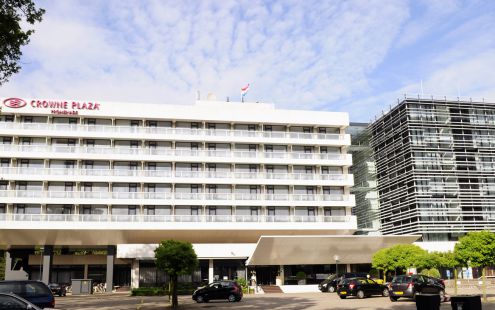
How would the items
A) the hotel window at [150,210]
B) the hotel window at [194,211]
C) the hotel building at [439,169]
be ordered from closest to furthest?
1. the hotel window at [150,210]
2. the hotel window at [194,211]
3. the hotel building at [439,169]

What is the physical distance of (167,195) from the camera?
5709cm

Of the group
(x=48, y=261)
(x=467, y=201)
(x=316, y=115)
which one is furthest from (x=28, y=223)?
(x=467, y=201)

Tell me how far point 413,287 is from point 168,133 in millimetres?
35308

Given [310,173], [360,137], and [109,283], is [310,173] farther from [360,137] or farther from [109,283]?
[109,283]

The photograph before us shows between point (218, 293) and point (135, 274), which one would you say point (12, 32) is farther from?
point (135, 274)

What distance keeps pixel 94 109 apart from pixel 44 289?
39.6 metres

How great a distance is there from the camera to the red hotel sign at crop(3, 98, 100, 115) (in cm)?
5550

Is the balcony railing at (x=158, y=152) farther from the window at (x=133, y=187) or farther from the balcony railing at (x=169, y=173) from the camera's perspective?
the window at (x=133, y=187)

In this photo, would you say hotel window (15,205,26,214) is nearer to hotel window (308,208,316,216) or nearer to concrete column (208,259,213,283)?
concrete column (208,259,213,283)

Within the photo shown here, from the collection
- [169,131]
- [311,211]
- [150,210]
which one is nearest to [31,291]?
[150,210]

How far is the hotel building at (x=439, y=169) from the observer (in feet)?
212

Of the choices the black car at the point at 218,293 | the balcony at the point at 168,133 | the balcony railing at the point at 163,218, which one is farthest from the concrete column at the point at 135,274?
the black car at the point at 218,293

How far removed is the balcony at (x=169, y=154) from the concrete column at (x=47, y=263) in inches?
415

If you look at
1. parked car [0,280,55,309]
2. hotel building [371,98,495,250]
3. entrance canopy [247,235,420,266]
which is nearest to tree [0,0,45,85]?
parked car [0,280,55,309]
